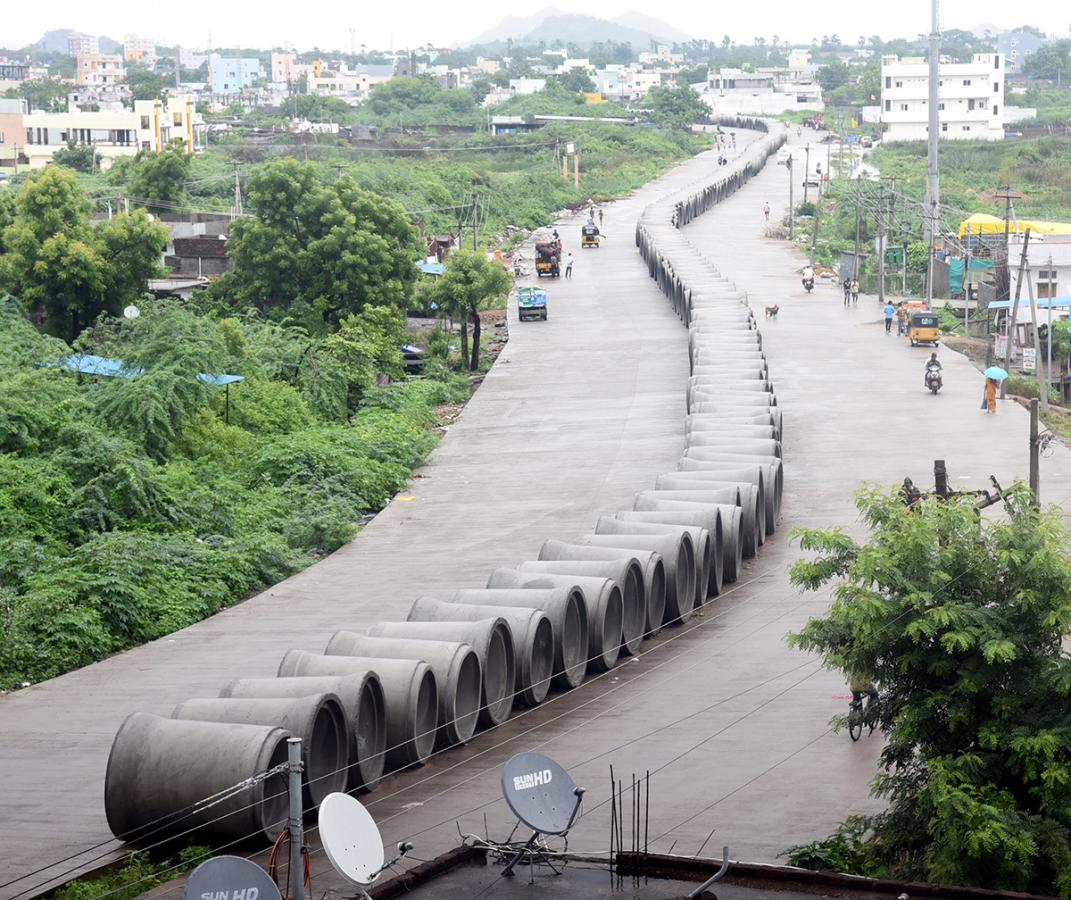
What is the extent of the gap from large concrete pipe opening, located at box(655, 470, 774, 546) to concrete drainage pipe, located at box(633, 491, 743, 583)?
768 mm

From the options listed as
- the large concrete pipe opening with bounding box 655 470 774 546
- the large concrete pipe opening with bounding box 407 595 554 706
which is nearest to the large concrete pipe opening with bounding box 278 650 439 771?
the large concrete pipe opening with bounding box 407 595 554 706

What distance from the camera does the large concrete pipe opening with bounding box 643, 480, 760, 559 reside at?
24.5 metres

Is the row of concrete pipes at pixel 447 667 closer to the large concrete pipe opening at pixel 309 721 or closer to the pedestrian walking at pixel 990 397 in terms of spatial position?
the large concrete pipe opening at pixel 309 721

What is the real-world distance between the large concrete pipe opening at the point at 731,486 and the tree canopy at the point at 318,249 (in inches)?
853

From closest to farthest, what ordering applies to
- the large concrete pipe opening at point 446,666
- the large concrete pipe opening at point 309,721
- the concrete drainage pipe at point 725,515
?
1. the large concrete pipe opening at point 309,721
2. the large concrete pipe opening at point 446,666
3. the concrete drainage pipe at point 725,515

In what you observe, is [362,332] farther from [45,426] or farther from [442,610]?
[442,610]

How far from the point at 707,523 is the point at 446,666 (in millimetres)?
7581

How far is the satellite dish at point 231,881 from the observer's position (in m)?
10.5

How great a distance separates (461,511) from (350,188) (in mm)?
19670

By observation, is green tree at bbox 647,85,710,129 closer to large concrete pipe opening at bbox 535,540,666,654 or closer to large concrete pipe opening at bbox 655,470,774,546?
large concrete pipe opening at bbox 655,470,774,546

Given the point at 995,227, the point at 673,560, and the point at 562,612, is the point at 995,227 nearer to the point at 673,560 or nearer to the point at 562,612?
the point at 673,560

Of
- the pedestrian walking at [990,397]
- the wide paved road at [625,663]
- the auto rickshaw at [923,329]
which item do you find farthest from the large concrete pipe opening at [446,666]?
the auto rickshaw at [923,329]

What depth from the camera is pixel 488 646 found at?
17.4m

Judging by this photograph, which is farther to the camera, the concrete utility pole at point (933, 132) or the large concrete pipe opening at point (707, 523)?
the concrete utility pole at point (933, 132)
